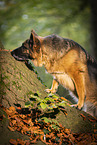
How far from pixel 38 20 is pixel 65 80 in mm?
2634

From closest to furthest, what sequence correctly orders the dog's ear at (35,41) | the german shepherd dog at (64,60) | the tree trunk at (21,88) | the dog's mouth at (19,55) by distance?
the tree trunk at (21,88)
the dog's mouth at (19,55)
the dog's ear at (35,41)
the german shepherd dog at (64,60)

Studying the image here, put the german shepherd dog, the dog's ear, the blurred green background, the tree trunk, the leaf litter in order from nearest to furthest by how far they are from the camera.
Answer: the leaf litter → the tree trunk → the dog's ear → the german shepherd dog → the blurred green background

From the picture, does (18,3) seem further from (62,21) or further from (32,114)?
(32,114)

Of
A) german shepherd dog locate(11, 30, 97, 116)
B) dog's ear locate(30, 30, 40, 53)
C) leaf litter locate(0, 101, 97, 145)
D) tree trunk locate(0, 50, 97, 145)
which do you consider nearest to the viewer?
leaf litter locate(0, 101, 97, 145)

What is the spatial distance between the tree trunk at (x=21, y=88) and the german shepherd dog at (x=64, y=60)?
14.7 inches

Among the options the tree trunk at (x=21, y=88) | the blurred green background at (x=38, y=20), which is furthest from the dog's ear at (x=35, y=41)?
the blurred green background at (x=38, y=20)

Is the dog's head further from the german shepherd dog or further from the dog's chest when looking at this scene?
the dog's chest

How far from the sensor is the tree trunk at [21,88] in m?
2.38

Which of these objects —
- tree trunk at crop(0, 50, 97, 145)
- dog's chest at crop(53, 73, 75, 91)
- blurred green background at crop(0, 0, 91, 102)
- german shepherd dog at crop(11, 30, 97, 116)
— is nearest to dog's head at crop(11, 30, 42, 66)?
german shepherd dog at crop(11, 30, 97, 116)

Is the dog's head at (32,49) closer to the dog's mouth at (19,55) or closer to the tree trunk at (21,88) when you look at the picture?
the dog's mouth at (19,55)

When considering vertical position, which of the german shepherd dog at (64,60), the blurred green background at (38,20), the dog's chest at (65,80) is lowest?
the dog's chest at (65,80)

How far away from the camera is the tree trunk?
2.38 m

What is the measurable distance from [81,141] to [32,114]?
3.36ft

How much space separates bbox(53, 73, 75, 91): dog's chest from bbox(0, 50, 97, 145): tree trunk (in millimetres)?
573
